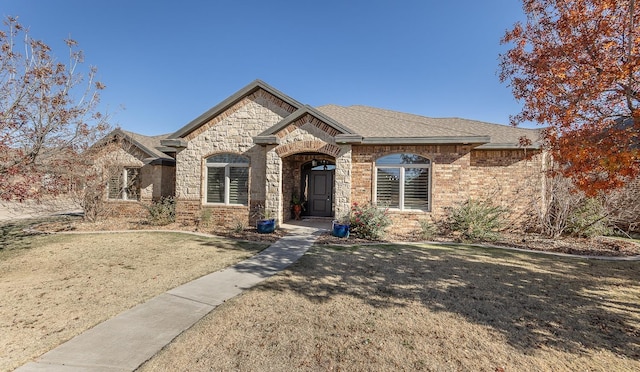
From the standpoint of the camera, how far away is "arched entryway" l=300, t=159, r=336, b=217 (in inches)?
569

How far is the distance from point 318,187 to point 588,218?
420 inches

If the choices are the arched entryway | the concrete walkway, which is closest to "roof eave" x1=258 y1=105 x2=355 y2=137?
the arched entryway

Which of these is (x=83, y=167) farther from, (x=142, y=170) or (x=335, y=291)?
(x=335, y=291)

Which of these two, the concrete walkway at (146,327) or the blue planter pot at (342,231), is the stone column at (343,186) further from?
the concrete walkway at (146,327)

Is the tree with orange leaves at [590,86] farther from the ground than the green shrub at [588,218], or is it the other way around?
the tree with orange leaves at [590,86]

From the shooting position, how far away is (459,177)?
1045 centimetres

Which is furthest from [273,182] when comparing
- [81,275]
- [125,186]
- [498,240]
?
[498,240]

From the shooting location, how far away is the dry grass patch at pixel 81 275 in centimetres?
376

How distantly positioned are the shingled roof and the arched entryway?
107 inches

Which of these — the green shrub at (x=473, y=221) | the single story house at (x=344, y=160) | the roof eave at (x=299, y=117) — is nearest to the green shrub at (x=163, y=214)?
the single story house at (x=344, y=160)

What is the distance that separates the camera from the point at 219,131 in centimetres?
1230

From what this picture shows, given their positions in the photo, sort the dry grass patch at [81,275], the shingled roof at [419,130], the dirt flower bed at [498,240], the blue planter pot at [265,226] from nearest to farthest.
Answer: the dry grass patch at [81,275] → the dirt flower bed at [498,240] → the shingled roof at [419,130] → the blue planter pot at [265,226]

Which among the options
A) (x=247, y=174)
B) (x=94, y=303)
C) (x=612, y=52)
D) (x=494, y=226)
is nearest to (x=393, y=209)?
(x=494, y=226)

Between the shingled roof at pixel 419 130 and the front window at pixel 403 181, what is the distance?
0.84 meters
